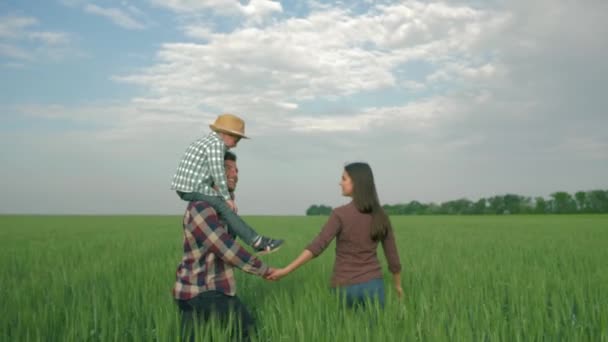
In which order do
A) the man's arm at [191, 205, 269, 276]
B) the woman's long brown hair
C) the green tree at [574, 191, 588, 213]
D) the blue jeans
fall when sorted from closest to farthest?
the man's arm at [191, 205, 269, 276] → the woman's long brown hair → the blue jeans → the green tree at [574, 191, 588, 213]

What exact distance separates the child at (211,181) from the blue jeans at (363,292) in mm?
642

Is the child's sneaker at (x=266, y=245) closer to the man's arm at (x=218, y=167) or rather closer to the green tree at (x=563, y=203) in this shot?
the man's arm at (x=218, y=167)

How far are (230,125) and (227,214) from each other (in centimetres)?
62

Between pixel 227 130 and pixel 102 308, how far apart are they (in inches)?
72.3

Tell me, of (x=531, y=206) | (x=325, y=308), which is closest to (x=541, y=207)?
(x=531, y=206)

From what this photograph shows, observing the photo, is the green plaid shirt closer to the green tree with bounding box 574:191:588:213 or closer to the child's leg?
the child's leg

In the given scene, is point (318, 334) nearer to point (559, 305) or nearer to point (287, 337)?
point (287, 337)

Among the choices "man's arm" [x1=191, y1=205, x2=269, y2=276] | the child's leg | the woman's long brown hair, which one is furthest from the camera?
the woman's long brown hair

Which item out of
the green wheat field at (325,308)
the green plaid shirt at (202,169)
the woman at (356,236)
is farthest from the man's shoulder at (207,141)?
the green wheat field at (325,308)

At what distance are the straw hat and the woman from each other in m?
0.79

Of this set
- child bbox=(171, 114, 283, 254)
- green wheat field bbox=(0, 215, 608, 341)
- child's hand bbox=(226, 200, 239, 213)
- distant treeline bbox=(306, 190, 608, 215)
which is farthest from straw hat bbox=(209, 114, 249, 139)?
distant treeline bbox=(306, 190, 608, 215)

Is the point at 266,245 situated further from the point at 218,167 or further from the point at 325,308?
the point at 325,308

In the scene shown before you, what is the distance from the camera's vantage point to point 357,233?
3.31 m

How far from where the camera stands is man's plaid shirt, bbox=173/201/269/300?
2898 mm
